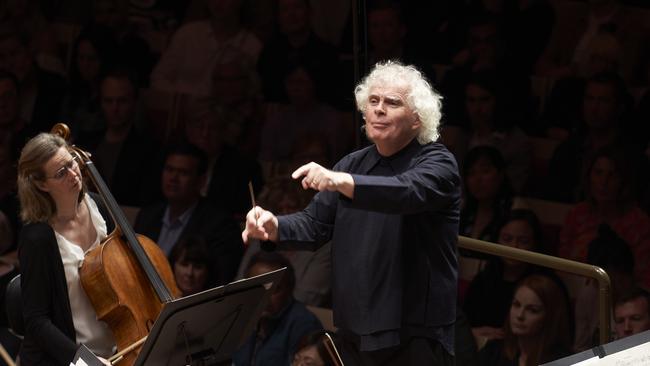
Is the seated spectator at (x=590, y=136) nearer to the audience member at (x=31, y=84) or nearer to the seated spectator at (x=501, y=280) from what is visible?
the seated spectator at (x=501, y=280)

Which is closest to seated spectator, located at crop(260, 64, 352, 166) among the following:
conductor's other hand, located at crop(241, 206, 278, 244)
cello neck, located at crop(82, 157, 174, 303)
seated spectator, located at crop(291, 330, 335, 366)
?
seated spectator, located at crop(291, 330, 335, 366)

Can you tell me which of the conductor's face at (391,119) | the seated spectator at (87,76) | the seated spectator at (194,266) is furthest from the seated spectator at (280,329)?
the conductor's face at (391,119)

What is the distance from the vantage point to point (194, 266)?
5902mm

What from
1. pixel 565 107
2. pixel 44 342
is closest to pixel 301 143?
pixel 565 107

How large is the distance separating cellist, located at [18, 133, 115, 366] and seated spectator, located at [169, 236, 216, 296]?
5.17ft

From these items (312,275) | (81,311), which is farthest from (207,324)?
(312,275)

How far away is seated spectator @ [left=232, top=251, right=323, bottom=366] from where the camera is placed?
17.9ft

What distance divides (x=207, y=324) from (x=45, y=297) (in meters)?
0.60

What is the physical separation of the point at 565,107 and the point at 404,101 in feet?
7.44

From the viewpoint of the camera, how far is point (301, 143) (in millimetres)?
6160

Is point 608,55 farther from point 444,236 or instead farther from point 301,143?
point 444,236

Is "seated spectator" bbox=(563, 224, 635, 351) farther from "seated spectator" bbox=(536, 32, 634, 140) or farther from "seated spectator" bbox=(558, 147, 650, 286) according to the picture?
"seated spectator" bbox=(536, 32, 634, 140)

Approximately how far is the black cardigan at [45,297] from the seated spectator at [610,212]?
2198 millimetres

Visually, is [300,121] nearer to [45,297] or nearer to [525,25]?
[525,25]
